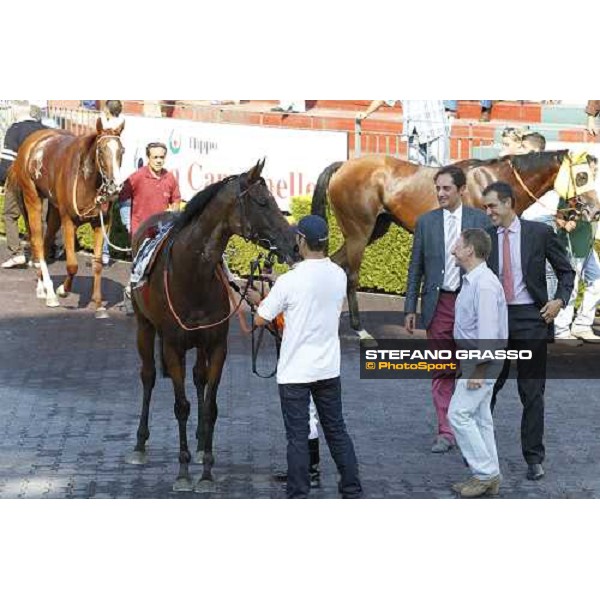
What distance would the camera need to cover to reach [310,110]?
1831 cm

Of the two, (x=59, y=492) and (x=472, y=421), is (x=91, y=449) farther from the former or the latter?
(x=472, y=421)

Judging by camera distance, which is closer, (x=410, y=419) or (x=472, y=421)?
(x=472, y=421)

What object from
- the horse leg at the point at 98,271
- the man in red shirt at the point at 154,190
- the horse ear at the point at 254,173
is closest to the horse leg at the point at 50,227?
the horse leg at the point at 98,271

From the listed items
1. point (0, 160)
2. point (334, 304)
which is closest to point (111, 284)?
point (0, 160)

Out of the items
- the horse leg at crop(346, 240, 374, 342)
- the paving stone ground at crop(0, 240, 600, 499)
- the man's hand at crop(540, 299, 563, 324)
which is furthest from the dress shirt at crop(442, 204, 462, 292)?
the horse leg at crop(346, 240, 374, 342)

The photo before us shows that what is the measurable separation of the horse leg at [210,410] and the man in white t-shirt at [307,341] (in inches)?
29.7

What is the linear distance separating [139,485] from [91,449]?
3.06ft

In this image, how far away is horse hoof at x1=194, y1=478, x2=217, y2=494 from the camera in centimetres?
880

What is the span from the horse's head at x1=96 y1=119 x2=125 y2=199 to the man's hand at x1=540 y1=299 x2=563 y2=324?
6.11 m

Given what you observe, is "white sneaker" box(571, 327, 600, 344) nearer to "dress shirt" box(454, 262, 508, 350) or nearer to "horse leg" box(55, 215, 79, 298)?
"horse leg" box(55, 215, 79, 298)

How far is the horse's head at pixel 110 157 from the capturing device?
14109 millimetres

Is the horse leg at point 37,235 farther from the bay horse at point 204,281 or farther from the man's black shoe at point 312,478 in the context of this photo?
the man's black shoe at point 312,478

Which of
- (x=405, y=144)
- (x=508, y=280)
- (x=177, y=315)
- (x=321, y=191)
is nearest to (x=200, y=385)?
(x=177, y=315)

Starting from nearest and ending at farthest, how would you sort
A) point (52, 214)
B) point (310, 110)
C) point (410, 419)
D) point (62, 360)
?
point (410, 419), point (62, 360), point (52, 214), point (310, 110)
